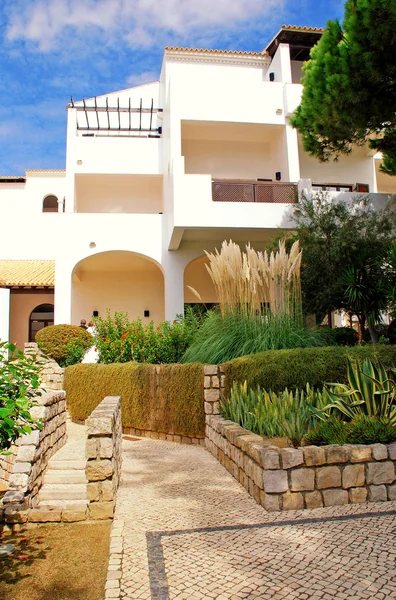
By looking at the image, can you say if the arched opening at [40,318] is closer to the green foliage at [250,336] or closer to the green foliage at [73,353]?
the green foliage at [73,353]

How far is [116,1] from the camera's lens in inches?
348

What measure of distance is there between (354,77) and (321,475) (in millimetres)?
8191

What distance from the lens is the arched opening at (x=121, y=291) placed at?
19.8 meters

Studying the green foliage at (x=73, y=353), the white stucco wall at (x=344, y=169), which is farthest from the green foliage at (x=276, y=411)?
the white stucco wall at (x=344, y=169)

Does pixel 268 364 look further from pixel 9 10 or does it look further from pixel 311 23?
pixel 311 23

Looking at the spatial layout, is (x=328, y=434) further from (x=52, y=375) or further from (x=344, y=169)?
(x=344, y=169)

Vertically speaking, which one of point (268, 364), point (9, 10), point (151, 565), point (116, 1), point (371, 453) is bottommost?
point (151, 565)

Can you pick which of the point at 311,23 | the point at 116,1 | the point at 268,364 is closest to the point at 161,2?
the point at 116,1

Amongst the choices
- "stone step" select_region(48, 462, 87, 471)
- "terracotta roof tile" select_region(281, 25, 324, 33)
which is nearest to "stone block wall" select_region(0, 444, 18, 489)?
"stone step" select_region(48, 462, 87, 471)

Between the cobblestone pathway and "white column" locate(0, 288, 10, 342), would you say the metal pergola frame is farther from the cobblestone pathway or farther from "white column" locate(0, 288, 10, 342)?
the cobblestone pathway

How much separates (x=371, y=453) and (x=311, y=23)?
53.6 ft

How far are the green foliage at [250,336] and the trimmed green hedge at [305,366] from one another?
3.17 ft

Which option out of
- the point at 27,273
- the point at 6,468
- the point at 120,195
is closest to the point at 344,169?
the point at 120,195

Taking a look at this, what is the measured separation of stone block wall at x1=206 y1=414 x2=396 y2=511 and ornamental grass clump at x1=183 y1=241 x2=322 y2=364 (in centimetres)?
334
